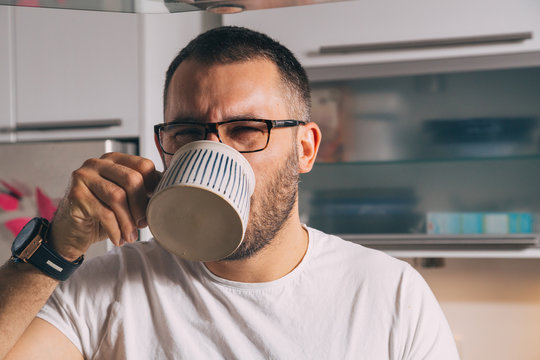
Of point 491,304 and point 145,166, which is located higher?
point 145,166

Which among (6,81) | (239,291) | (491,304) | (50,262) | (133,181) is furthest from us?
(491,304)

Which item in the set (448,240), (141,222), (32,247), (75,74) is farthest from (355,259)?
(75,74)

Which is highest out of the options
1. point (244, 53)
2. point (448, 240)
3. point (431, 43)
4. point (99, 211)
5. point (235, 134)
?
point (431, 43)

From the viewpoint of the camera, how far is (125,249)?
99 centimetres

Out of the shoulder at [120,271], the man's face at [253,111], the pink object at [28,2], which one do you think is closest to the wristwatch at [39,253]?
the shoulder at [120,271]

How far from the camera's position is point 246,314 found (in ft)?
2.90

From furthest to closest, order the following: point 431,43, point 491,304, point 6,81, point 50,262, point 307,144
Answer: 1. point 491,304
2. point 6,81
3. point 431,43
4. point 307,144
5. point 50,262

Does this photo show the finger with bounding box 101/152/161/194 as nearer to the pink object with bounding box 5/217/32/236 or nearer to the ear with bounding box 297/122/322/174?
the ear with bounding box 297/122/322/174

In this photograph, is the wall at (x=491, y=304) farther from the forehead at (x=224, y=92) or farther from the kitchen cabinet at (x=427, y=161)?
the forehead at (x=224, y=92)

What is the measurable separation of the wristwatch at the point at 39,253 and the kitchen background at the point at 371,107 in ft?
2.93

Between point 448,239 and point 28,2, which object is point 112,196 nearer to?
point 28,2

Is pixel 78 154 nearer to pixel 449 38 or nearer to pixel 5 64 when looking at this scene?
pixel 5 64

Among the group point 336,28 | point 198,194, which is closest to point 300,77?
point 198,194

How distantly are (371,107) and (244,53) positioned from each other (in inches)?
35.2
